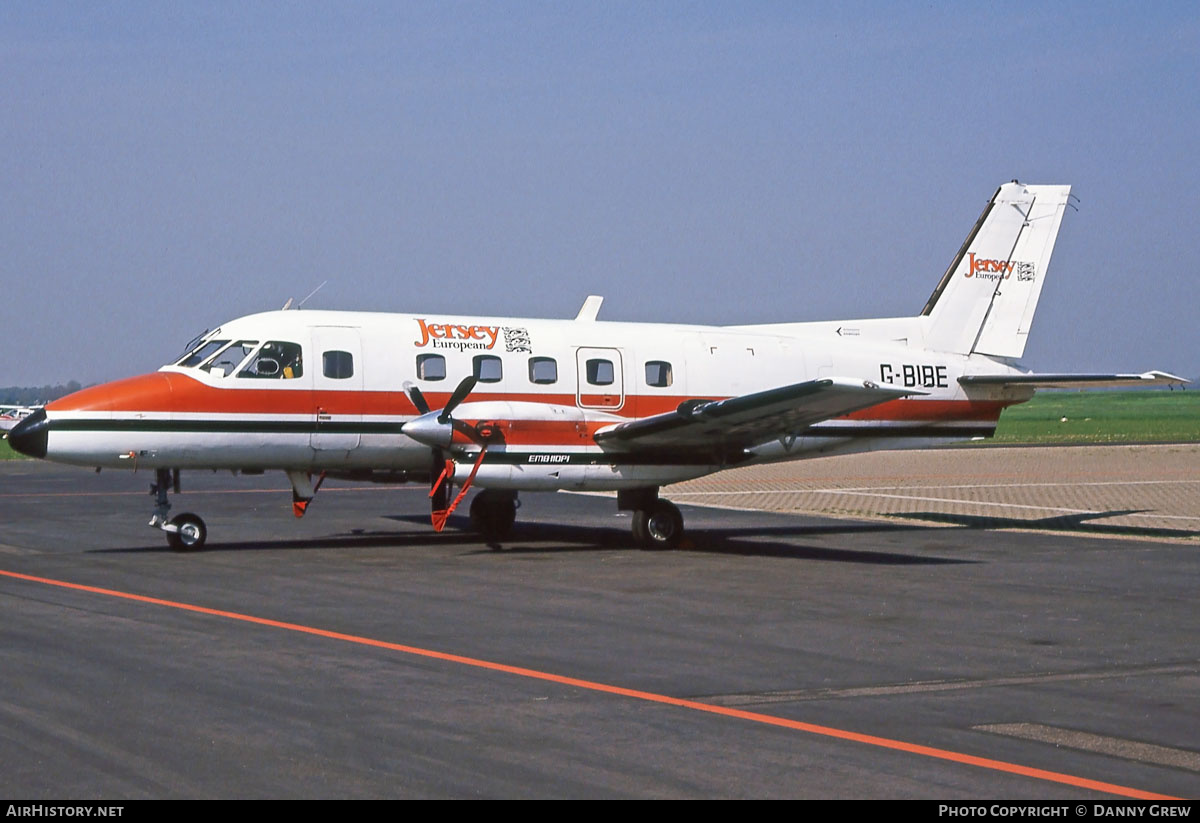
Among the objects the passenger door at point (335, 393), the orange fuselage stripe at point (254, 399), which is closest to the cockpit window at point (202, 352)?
the orange fuselage stripe at point (254, 399)

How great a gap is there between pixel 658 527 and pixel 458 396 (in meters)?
3.59

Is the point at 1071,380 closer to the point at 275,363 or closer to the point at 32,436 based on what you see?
the point at 275,363

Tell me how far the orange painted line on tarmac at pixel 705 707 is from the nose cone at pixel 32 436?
449cm

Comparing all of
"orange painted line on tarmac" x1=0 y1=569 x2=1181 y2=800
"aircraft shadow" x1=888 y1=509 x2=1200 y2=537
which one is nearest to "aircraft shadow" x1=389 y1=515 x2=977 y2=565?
"aircraft shadow" x1=888 y1=509 x2=1200 y2=537

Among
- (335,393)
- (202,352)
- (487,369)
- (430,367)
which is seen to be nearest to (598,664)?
(335,393)

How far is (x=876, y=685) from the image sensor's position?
9.92m

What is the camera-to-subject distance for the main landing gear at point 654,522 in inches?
801

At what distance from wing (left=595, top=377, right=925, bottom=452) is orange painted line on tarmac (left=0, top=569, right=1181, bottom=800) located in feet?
24.1

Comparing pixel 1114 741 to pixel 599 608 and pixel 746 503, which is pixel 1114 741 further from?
pixel 746 503

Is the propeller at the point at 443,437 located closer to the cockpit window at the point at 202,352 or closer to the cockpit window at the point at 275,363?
the cockpit window at the point at 275,363

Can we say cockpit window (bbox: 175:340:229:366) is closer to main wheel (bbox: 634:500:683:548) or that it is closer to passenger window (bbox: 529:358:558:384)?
passenger window (bbox: 529:358:558:384)

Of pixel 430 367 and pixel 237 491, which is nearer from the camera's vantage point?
pixel 430 367

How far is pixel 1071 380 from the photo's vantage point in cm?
2219
